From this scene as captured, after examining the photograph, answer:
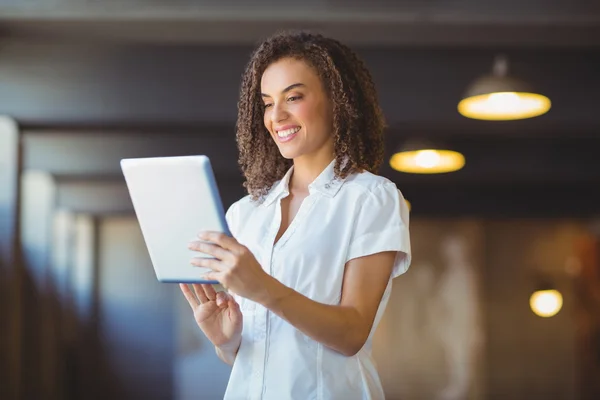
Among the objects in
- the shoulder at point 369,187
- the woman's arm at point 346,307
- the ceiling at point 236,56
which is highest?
→ the ceiling at point 236,56

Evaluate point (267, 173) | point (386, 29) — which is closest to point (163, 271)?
point (267, 173)

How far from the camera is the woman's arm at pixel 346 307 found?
158cm

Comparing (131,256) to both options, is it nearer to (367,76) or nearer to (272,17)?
(272,17)

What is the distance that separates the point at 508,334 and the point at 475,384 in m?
0.94

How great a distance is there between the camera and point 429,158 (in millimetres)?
6820

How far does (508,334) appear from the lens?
13742 mm

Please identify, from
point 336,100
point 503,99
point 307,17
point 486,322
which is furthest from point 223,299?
point 486,322

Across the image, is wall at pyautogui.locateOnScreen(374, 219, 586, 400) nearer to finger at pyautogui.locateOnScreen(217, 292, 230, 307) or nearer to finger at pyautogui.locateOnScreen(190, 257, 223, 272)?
finger at pyautogui.locateOnScreen(217, 292, 230, 307)

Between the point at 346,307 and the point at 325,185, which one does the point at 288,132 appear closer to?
the point at 325,185

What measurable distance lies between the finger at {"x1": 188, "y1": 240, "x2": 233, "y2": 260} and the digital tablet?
32 millimetres

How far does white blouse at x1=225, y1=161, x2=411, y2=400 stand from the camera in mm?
1737

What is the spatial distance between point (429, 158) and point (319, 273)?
204 inches

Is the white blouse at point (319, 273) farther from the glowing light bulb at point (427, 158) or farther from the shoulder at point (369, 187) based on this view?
the glowing light bulb at point (427, 158)

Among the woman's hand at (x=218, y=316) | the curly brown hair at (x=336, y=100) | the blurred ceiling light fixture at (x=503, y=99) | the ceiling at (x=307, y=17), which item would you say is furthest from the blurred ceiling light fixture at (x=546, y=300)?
the woman's hand at (x=218, y=316)
